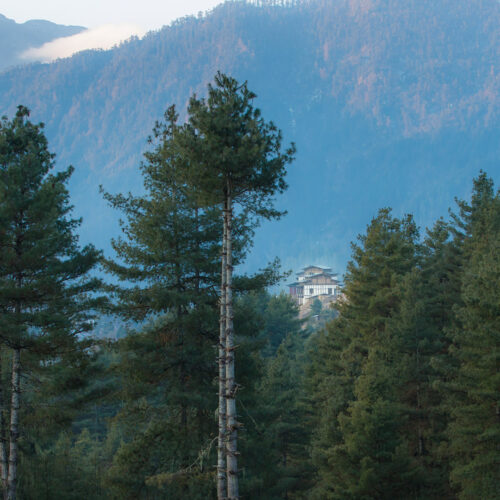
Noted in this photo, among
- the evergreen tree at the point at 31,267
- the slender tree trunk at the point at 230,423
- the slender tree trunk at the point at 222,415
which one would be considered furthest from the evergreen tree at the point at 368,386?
the evergreen tree at the point at 31,267

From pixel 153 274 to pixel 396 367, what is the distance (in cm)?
980

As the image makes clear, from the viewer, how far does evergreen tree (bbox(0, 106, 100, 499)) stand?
15.3 m

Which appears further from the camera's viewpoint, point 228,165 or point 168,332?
point 168,332

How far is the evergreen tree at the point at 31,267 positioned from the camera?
1527 cm

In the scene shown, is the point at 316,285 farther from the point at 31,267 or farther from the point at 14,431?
the point at 14,431

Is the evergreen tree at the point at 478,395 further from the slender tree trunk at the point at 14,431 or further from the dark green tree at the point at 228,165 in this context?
the slender tree trunk at the point at 14,431

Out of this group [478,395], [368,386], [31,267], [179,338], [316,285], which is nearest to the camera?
[31,267]

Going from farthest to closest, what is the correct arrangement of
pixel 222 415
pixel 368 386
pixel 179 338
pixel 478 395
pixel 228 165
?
pixel 368 386, pixel 478 395, pixel 179 338, pixel 228 165, pixel 222 415

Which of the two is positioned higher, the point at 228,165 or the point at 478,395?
the point at 228,165

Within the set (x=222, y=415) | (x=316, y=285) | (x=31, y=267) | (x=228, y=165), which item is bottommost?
(x=222, y=415)

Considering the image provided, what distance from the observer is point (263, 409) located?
19.4m

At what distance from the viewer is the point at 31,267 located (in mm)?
16062

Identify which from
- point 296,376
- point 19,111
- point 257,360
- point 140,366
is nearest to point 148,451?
point 140,366

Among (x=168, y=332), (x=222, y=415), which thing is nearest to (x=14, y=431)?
(x=168, y=332)
